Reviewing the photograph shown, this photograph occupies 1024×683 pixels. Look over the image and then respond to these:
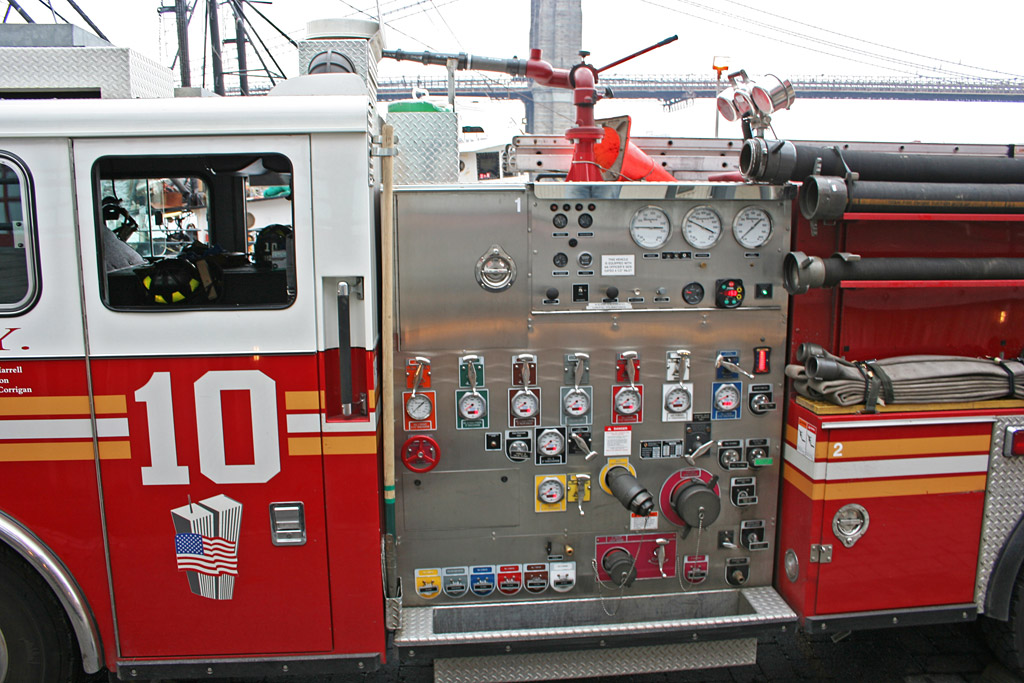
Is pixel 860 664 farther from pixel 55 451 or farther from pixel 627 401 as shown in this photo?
pixel 55 451

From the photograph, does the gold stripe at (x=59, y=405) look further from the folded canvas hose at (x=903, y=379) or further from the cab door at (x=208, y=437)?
the folded canvas hose at (x=903, y=379)

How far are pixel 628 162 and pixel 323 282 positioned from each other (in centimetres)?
229

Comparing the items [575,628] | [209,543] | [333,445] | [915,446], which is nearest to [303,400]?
[333,445]

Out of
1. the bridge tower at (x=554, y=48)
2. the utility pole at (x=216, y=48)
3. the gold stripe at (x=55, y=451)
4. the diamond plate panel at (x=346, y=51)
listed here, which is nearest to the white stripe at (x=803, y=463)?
the diamond plate panel at (x=346, y=51)

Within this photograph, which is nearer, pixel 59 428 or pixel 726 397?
pixel 59 428

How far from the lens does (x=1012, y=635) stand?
3.50m

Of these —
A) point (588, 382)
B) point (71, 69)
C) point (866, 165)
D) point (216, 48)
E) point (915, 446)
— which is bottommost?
point (915, 446)

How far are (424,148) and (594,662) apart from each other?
2743 mm

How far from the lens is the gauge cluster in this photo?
3277 millimetres

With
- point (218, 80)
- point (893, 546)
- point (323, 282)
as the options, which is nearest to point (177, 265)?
point (323, 282)

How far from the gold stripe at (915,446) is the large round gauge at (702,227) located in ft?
3.65

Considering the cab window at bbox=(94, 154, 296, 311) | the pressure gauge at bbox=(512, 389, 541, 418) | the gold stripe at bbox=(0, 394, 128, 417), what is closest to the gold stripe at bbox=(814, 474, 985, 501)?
the pressure gauge at bbox=(512, 389, 541, 418)

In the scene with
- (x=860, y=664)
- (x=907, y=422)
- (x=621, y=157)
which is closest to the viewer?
(x=907, y=422)

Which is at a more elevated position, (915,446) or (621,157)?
(621,157)
